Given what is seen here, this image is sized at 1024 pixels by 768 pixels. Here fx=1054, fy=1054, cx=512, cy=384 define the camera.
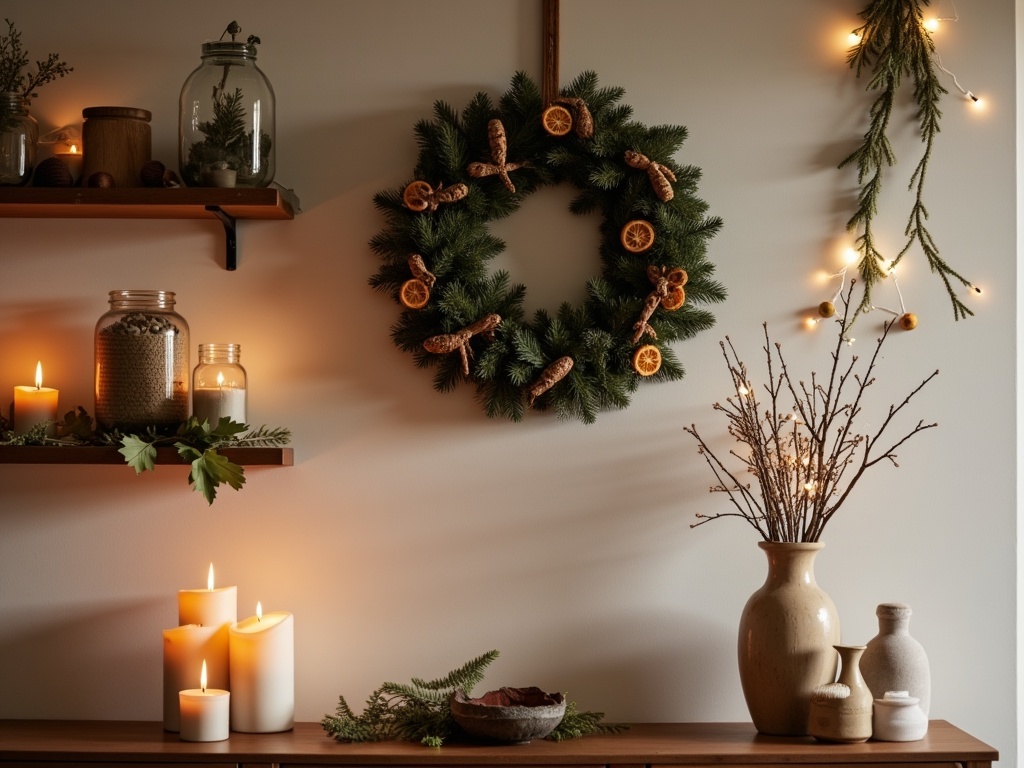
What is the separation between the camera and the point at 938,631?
7.20 feet

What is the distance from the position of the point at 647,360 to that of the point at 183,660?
108 centimetres

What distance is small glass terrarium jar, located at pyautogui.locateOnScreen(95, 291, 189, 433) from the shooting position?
201 cm

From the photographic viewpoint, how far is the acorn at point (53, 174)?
2.05 meters

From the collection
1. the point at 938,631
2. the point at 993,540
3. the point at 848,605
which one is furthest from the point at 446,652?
the point at 993,540

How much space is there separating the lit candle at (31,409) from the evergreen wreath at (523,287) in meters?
0.69

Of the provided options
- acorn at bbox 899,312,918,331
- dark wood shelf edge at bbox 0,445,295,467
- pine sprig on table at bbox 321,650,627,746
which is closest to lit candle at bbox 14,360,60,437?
dark wood shelf edge at bbox 0,445,295,467

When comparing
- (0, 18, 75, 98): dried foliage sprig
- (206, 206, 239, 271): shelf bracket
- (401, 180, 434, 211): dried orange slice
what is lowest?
(206, 206, 239, 271): shelf bracket

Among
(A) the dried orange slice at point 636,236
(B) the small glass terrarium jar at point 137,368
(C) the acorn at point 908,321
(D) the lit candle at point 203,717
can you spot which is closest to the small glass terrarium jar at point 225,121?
(B) the small glass terrarium jar at point 137,368

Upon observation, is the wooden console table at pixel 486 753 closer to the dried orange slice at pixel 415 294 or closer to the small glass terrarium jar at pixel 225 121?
the dried orange slice at pixel 415 294

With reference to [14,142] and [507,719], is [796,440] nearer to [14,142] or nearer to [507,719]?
[507,719]

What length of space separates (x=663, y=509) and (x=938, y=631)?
2.05 ft

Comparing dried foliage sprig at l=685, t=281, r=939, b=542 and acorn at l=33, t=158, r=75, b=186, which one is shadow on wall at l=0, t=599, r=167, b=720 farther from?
dried foliage sprig at l=685, t=281, r=939, b=542

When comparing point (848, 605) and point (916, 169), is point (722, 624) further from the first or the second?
point (916, 169)

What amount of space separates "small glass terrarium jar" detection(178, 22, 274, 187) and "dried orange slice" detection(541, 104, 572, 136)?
0.55m
